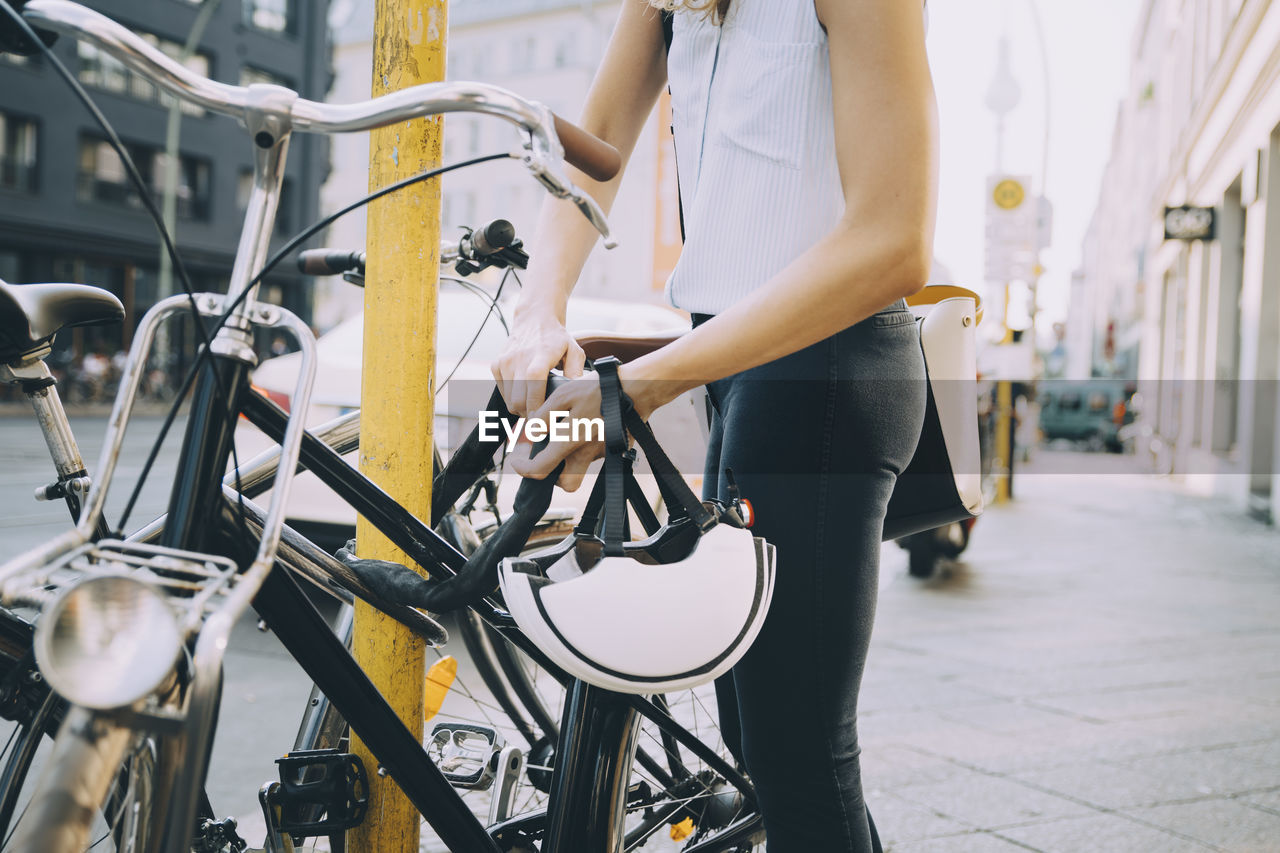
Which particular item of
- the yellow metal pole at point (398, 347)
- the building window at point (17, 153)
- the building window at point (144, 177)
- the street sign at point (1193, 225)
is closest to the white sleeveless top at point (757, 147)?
the yellow metal pole at point (398, 347)

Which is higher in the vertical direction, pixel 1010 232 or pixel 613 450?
pixel 1010 232

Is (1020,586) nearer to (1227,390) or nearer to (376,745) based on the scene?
(376,745)

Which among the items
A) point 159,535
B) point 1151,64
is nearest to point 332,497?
point 159,535

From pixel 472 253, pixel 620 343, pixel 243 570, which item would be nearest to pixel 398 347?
pixel 472 253

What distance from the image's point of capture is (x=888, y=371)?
1.30 m

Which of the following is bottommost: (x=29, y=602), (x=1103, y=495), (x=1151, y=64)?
(x=1103, y=495)

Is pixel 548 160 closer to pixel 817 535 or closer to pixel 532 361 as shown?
pixel 532 361

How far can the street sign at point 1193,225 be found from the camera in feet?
44.3

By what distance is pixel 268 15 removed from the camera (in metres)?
31.3

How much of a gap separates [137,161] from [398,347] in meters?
29.3

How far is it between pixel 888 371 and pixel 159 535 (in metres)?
0.85

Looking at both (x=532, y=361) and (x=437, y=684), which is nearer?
(x=532, y=361)

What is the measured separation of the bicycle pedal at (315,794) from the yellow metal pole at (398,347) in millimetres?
36

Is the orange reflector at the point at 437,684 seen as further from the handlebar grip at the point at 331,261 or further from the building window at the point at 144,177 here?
the building window at the point at 144,177
